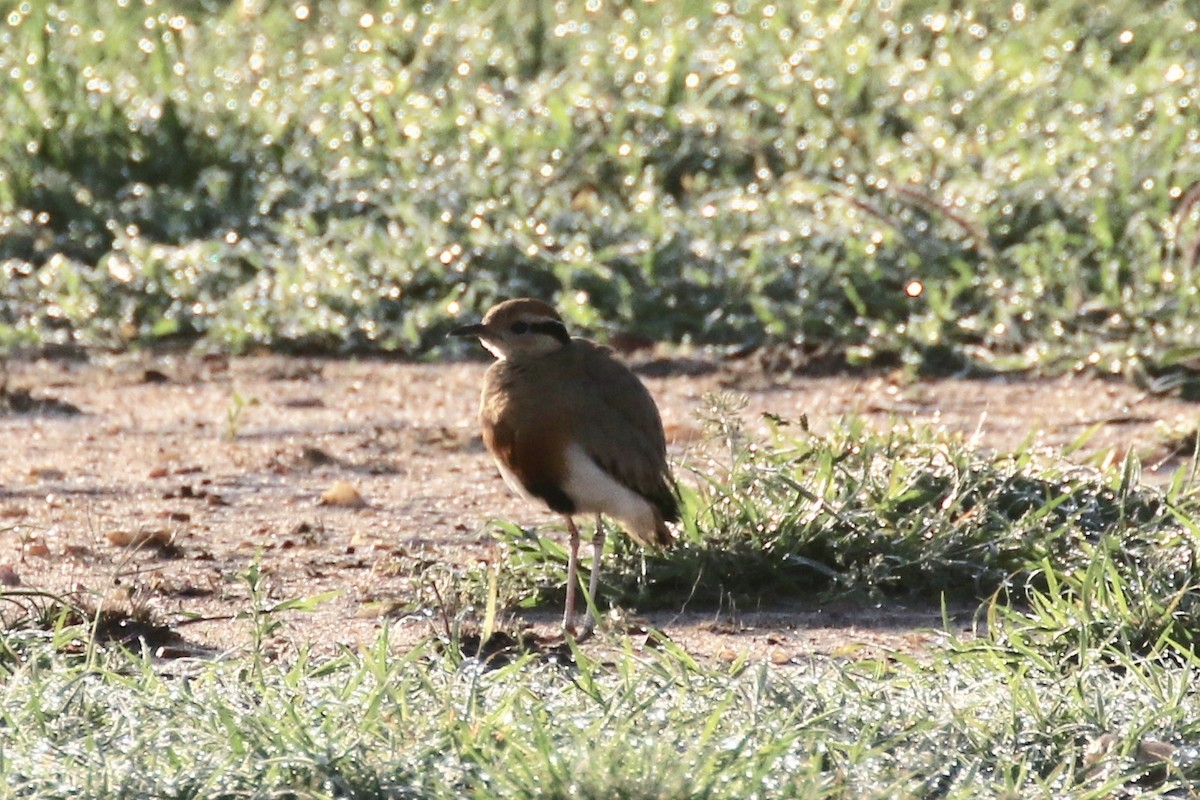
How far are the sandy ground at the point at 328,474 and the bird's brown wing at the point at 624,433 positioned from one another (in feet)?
1.07

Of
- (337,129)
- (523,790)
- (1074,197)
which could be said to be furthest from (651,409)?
(337,129)

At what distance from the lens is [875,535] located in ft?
17.5

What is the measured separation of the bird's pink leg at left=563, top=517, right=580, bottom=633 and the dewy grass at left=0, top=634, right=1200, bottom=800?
0.61 metres

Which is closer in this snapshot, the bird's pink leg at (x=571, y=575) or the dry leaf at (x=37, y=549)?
the bird's pink leg at (x=571, y=575)

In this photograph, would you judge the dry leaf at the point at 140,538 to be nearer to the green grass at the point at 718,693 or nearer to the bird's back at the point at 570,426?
the green grass at the point at 718,693

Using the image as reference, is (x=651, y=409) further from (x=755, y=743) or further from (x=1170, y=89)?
(x=1170, y=89)

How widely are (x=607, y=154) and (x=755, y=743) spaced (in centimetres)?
592

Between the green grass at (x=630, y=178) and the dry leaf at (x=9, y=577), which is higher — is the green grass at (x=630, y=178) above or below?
above

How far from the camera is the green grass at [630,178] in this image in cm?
826

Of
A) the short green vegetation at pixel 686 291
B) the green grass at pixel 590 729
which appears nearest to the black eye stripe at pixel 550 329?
the short green vegetation at pixel 686 291

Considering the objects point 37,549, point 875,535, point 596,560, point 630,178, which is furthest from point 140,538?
point 630,178

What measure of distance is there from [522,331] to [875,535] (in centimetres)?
101

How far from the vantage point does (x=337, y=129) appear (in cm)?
970

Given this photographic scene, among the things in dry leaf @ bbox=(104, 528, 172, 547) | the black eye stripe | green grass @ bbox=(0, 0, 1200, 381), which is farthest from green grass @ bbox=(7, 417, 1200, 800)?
green grass @ bbox=(0, 0, 1200, 381)
